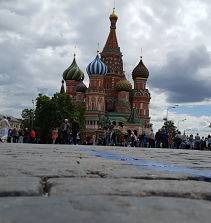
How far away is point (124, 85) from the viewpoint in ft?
294

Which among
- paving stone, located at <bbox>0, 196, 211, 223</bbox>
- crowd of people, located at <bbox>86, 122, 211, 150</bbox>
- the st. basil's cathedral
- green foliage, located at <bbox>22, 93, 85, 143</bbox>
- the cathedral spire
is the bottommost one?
paving stone, located at <bbox>0, 196, 211, 223</bbox>

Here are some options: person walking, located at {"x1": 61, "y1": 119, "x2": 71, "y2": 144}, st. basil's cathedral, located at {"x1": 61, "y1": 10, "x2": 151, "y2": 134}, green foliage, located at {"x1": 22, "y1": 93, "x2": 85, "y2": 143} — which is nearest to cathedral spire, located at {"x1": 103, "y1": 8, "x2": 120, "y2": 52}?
st. basil's cathedral, located at {"x1": 61, "y1": 10, "x2": 151, "y2": 134}

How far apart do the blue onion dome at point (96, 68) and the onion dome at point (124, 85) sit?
12.1ft

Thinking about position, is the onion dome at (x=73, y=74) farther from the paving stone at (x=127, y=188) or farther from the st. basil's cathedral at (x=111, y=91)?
the paving stone at (x=127, y=188)

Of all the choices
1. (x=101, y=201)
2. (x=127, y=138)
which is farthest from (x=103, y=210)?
(x=127, y=138)

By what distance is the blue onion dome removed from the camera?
87.9 metres

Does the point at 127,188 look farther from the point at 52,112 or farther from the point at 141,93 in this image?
the point at 141,93

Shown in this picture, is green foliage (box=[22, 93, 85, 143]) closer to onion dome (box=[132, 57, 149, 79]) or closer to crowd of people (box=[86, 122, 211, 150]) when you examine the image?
onion dome (box=[132, 57, 149, 79])

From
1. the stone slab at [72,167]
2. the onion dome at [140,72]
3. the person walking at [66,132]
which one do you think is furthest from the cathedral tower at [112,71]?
the stone slab at [72,167]

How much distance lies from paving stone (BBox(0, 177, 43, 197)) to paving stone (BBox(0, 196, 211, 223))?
0.22 m

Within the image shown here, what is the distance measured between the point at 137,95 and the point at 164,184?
296 ft

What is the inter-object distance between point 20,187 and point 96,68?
85.4 meters

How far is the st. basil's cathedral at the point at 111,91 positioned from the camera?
3435 inches

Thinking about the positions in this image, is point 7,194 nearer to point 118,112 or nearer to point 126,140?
point 126,140
